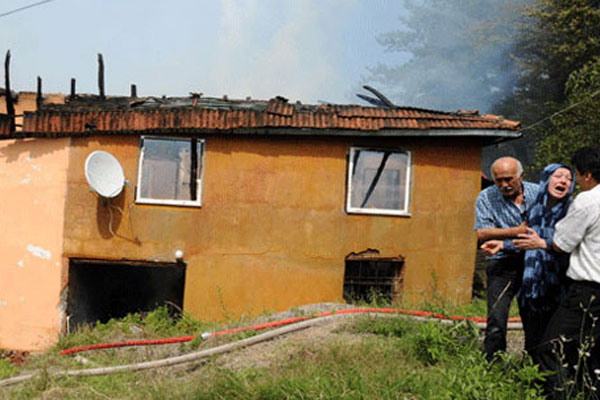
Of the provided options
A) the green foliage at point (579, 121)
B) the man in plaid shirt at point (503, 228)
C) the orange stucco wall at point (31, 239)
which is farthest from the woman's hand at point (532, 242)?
the green foliage at point (579, 121)

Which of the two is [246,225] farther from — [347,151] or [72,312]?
[72,312]

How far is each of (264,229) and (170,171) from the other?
Answer: 226 cm

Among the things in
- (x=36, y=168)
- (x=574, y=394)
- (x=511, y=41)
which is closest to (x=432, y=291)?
(x=574, y=394)

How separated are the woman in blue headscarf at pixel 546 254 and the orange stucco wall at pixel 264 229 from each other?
19.4ft

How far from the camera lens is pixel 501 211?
14.4ft

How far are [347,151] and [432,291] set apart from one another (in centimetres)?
323

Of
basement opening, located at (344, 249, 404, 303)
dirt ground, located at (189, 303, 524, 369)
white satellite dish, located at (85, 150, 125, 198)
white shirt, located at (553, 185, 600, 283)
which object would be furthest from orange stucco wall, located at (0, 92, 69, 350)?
white shirt, located at (553, 185, 600, 283)

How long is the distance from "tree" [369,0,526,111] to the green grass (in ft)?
81.0

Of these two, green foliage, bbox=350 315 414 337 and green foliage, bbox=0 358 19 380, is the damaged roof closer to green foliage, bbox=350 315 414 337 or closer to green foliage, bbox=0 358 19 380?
green foliage, bbox=0 358 19 380

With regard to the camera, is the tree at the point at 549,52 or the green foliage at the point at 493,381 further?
the tree at the point at 549,52

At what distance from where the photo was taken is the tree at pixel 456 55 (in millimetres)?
27859

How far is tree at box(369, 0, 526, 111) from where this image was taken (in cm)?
2786

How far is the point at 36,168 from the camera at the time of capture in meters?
9.94

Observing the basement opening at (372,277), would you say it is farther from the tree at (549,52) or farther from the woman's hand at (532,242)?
the tree at (549,52)
